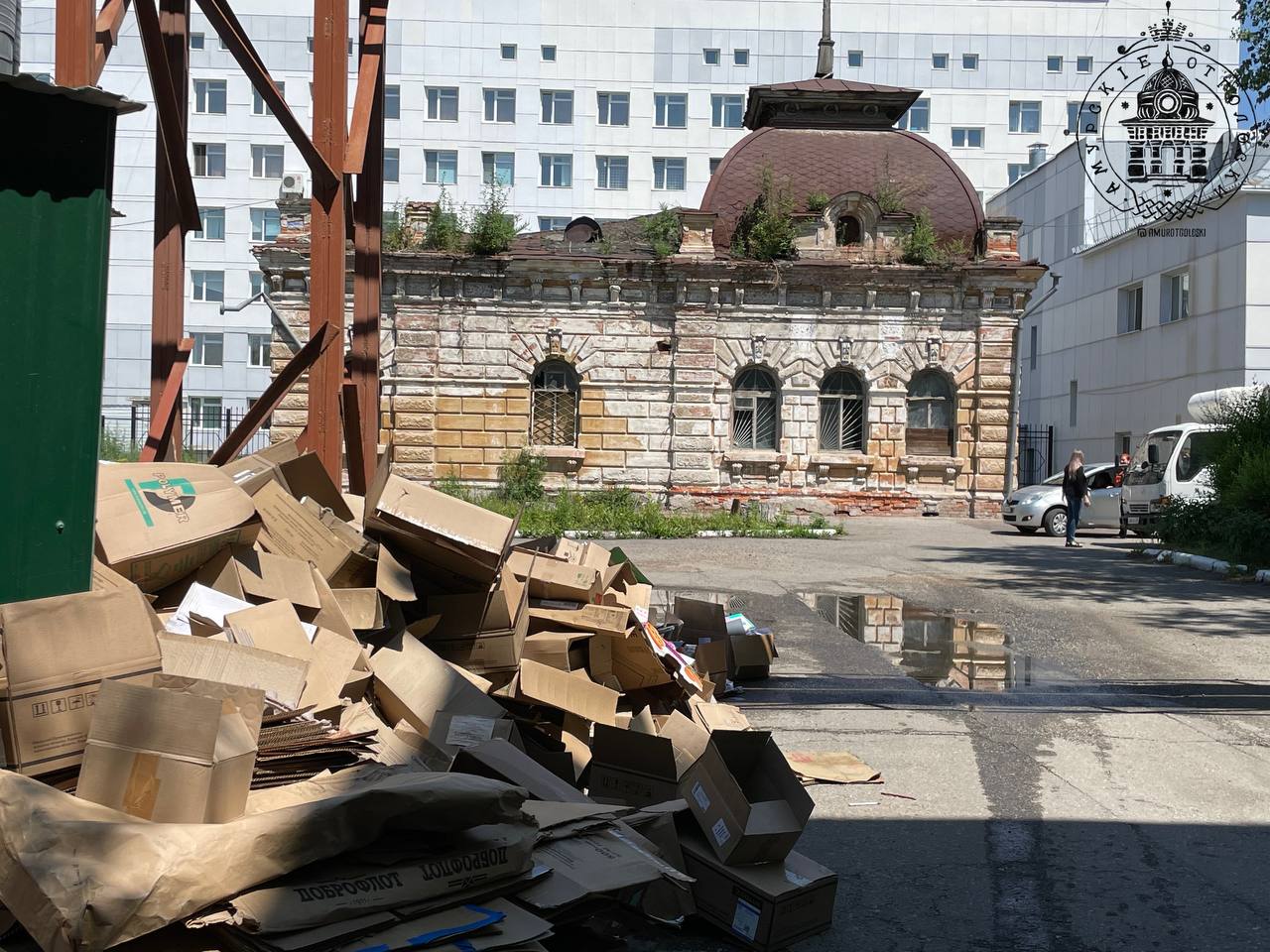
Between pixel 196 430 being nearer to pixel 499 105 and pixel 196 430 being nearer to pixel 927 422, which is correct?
pixel 499 105

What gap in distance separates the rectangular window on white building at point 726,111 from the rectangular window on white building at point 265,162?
58.0 feet

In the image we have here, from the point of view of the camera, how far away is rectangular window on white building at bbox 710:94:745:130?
49.3 metres

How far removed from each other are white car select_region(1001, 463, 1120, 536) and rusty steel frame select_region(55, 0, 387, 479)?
58.6 feet

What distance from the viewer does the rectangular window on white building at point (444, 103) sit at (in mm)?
48188

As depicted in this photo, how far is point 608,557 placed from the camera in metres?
7.68

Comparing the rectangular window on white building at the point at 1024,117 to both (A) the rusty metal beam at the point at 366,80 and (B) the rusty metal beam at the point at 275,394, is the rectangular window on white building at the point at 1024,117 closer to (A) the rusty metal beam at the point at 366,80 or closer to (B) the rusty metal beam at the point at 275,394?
(A) the rusty metal beam at the point at 366,80

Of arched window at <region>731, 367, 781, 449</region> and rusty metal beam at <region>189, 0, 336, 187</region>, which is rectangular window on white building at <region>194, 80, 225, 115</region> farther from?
rusty metal beam at <region>189, 0, 336, 187</region>

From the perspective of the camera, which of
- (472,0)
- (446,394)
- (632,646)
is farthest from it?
(472,0)

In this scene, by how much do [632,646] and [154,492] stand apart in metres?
2.35

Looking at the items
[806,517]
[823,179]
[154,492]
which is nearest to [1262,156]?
[823,179]

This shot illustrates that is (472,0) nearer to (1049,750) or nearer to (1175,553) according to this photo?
(1175,553)

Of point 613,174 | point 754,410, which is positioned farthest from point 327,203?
point 613,174

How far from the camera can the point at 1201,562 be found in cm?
1664

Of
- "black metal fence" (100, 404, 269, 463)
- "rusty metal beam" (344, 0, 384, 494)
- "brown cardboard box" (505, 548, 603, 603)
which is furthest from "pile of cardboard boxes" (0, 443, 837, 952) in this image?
"black metal fence" (100, 404, 269, 463)
